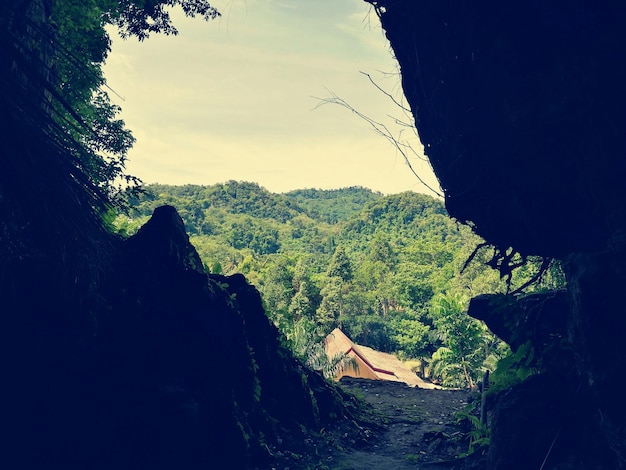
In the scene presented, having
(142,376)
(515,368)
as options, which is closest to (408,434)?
(515,368)

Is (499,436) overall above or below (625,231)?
below

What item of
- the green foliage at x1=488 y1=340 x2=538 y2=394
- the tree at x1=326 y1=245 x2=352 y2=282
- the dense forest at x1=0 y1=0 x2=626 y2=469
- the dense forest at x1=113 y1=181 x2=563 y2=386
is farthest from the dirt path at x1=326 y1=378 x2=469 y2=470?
the tree at x1=326 y1=245 x2=352 y2=282

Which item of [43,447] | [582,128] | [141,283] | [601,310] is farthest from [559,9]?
[43,447]

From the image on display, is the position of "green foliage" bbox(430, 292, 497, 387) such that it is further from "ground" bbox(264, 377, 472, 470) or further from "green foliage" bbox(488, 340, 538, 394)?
"green foliage" bbox(488, 340, 538, 394)

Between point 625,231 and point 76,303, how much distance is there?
19.1 ft

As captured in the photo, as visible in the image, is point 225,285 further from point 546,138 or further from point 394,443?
point 546,138

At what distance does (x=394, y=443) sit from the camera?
10.4m

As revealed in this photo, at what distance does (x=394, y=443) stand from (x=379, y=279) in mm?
54879

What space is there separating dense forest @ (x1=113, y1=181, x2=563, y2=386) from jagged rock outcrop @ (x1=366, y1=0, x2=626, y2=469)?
0.94m

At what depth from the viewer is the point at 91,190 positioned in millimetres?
3182

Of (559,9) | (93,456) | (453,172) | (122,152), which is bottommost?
(93,456)

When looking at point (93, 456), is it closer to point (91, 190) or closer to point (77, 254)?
point (77, 254)

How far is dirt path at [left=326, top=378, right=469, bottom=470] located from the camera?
27.7 feet

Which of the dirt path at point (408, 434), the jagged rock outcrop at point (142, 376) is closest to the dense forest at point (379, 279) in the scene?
the jagged rock outcrop at point (142, 376)
